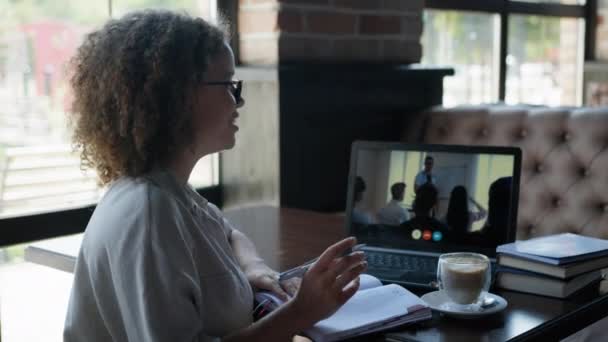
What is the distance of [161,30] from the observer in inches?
44.7

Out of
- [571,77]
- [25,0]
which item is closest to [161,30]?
[25,0]

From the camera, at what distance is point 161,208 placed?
1.04m

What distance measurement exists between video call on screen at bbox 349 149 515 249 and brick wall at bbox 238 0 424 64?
0.82 m

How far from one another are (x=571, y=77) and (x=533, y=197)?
185 cm

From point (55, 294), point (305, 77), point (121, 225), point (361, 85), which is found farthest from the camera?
point (361, 85)

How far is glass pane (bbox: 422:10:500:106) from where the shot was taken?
3092 mm

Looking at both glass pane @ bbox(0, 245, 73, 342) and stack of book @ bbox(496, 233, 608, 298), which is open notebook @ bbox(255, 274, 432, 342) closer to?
stack of book @ bbox(496, 233, 608, 298)

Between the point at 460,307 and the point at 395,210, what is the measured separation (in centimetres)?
42

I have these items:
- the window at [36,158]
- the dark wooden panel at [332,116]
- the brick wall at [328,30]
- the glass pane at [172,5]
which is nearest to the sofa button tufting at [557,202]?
the dark wooden panel at [332,116]

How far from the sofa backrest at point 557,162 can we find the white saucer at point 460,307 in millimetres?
1069

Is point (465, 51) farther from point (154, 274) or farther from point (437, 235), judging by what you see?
point (154, 274)

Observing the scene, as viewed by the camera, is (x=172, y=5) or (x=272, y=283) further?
(x=172, y=5)

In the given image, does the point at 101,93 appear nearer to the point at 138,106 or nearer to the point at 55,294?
the point at 138,106

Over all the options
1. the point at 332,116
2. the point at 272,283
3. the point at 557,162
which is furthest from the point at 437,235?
the point at 332,116
